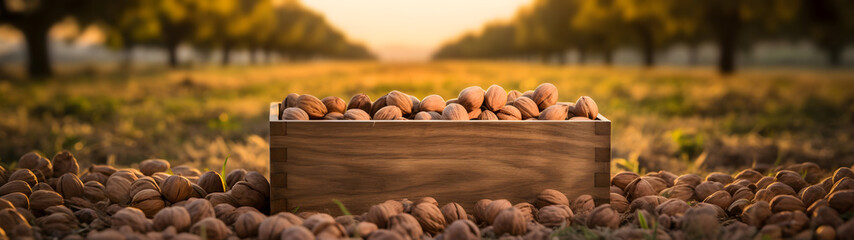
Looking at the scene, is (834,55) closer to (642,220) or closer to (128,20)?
(128,20)

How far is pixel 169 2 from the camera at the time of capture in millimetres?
20531

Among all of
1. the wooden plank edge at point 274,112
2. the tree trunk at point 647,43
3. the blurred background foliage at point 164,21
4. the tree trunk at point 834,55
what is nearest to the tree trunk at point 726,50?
the tree trunk at point 647,43

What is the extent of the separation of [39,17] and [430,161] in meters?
17.9

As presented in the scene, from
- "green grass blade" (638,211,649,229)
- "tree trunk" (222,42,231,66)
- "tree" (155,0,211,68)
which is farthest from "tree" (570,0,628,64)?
"green grass blade" (638,211,649,229)

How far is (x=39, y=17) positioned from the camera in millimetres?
16906

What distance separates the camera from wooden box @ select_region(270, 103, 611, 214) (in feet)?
8.77

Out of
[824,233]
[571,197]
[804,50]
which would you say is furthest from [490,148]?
[804,50]

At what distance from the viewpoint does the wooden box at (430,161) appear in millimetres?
2672

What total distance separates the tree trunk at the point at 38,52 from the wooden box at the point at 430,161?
17.9 m

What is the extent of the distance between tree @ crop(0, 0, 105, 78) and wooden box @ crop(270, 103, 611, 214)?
16740mm

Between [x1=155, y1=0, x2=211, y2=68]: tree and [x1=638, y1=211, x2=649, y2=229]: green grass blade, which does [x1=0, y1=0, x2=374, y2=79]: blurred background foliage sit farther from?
[x1=638, y1=211, x2=649, y2=229]: green grass blade

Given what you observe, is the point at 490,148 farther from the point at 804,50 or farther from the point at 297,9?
the point at 804,50

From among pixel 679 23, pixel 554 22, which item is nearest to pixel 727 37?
pixel 679 23

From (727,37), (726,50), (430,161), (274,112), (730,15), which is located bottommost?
(430,161)
